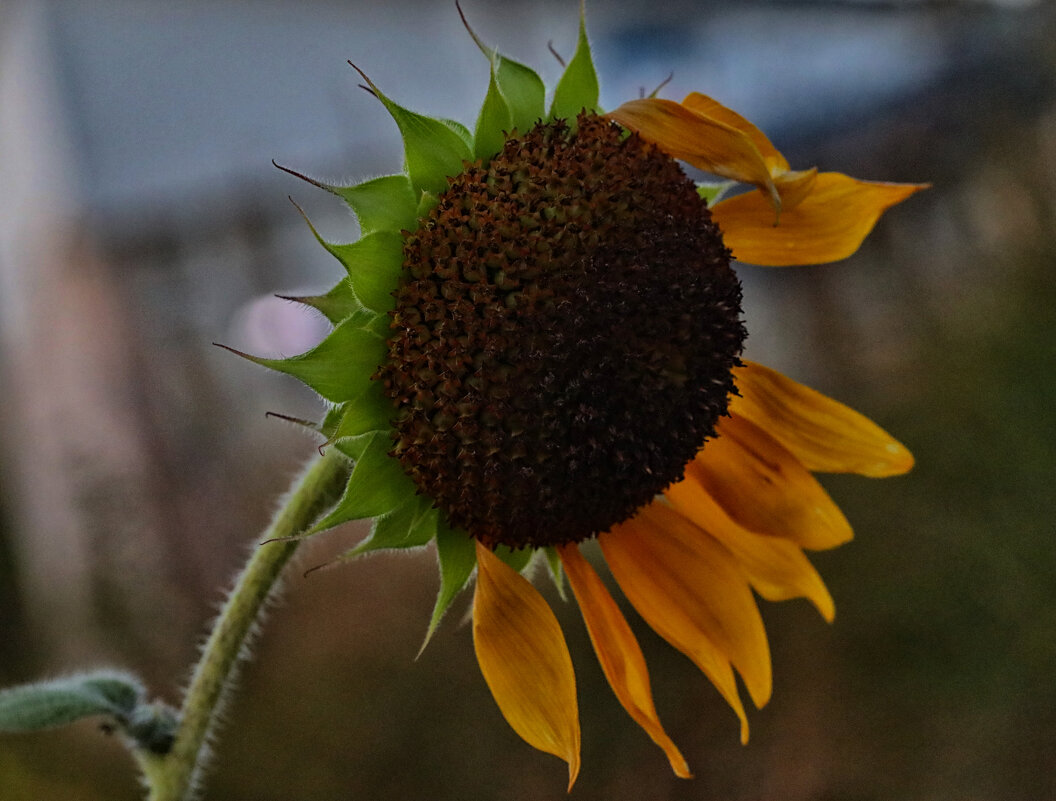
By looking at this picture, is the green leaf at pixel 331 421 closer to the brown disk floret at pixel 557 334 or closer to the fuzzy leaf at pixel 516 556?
the brown disk floret at pixel 557 334

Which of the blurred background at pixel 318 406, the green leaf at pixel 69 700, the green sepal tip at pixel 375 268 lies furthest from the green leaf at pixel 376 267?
the blurred background at pixel 318 406

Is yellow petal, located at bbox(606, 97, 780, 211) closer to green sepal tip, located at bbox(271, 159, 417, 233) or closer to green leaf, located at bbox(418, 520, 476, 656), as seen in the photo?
green sepal tip, located at bbox(271, 159, 417, 233)

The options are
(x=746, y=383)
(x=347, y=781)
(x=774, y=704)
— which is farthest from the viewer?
(x=774, y=704)

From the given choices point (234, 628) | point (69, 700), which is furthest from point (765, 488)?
point (69, 700)

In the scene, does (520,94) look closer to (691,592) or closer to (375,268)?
(375,268)

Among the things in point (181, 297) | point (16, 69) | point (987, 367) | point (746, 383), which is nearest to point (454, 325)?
point (746, 383)

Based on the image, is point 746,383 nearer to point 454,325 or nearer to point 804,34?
point 454,325

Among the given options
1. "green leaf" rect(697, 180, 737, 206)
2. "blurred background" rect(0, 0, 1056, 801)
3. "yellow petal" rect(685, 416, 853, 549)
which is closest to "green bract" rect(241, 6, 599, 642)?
"green leaf" rect(697, 180, 737, 206)
